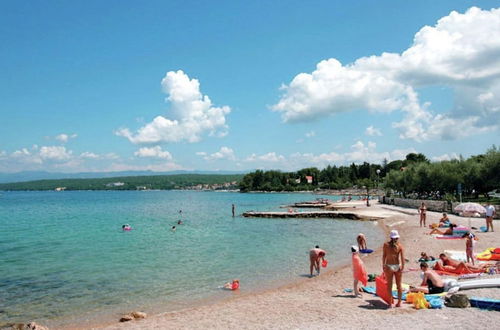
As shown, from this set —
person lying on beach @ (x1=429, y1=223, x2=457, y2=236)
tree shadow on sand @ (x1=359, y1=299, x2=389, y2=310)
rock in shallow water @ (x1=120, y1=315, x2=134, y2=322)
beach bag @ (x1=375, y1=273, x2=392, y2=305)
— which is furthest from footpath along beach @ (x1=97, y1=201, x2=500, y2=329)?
person lying on beach @ (x1=429, y1=223, x2=457, y2=236)

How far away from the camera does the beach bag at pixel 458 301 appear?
34.3 ft

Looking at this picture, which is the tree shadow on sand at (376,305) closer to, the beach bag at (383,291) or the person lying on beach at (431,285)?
the beach bag at (383,291)

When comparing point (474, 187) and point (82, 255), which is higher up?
point (474, 187)

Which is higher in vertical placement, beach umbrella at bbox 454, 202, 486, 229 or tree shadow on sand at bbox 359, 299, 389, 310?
beach umbrella at bbox 454, 202, 486, 229

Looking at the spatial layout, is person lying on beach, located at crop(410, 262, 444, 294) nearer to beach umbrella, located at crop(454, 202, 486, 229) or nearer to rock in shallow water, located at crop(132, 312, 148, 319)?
rock in shallow water, located at crop(132, 312, 148, 319)

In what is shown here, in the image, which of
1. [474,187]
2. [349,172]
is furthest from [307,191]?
[474,187]

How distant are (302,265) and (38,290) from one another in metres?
12.5

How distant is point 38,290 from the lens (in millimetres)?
17062

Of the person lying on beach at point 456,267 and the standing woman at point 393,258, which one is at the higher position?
the standing woman at point 393,258

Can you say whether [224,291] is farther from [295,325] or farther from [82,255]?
[82,255]

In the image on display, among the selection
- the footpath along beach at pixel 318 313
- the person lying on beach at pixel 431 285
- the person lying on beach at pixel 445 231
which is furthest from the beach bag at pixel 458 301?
the person lying on beach at pixel 445 231

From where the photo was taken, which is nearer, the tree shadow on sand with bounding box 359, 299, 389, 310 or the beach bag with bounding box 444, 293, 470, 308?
the beach bag with bounding box 444, 293, 470, 308

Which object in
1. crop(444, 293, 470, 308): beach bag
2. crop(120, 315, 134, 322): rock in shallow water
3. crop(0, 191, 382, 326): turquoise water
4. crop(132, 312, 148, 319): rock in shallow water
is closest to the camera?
crop(444, 293, 470, 308): beach bag

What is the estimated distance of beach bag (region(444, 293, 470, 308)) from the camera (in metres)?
10.5
